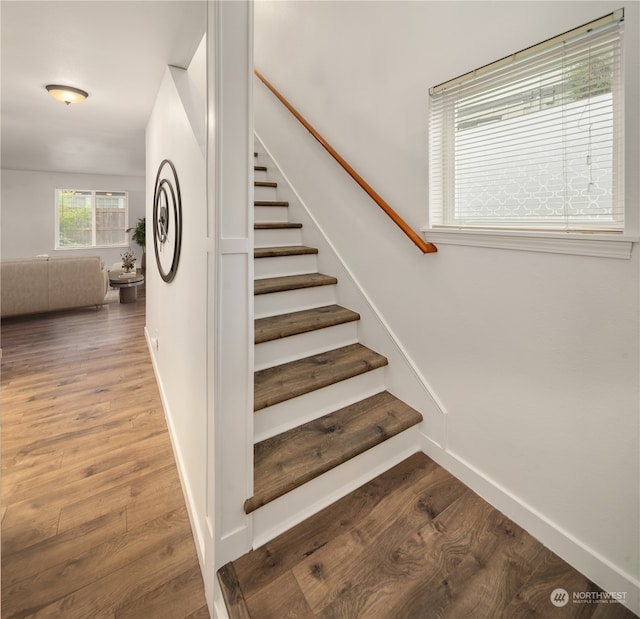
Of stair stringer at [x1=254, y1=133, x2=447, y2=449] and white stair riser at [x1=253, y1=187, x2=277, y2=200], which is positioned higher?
white stair riser at [x1=253, y1=187, x2=277, y2=200]

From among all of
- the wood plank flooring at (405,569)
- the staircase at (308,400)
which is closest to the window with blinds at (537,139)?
the staircase at (308,400)

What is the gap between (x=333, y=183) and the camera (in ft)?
7.95

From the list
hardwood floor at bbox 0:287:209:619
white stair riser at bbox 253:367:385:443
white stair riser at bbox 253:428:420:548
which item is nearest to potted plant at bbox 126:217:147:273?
hardwood floor at bbox 0:287:209:619

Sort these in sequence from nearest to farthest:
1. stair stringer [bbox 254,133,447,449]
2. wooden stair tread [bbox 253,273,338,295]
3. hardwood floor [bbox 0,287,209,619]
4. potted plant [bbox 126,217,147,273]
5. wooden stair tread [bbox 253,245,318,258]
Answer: hardwood floor [bbox 0,287,209,619]
stair stringer [bbox 254,133,447,449]
wooden stair tread [bbox 253,273,338,295]
wooden stair tread [bbox 253,245,318,258]
potted plant [bbox 126,217,147,273]

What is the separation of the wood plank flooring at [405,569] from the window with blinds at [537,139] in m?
1.25

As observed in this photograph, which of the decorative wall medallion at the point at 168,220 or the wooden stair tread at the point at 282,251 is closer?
the decorative wall medallion at the point at 168,220

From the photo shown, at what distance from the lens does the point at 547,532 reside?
1394mm

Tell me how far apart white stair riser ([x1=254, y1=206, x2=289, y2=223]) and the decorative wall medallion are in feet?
2.20

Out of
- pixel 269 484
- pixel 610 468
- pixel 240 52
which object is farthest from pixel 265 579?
pixel 240 52

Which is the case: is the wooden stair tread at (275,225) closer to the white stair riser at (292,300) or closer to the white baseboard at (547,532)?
the white stair riser at (292,300)

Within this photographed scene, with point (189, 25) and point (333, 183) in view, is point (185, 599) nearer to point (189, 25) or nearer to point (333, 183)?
point (333, 183)

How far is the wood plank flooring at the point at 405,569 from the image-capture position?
1.18 m

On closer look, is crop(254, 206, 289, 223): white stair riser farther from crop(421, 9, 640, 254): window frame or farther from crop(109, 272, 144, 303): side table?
crop(109, 272, 144, 303): side table

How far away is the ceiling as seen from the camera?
171cm
